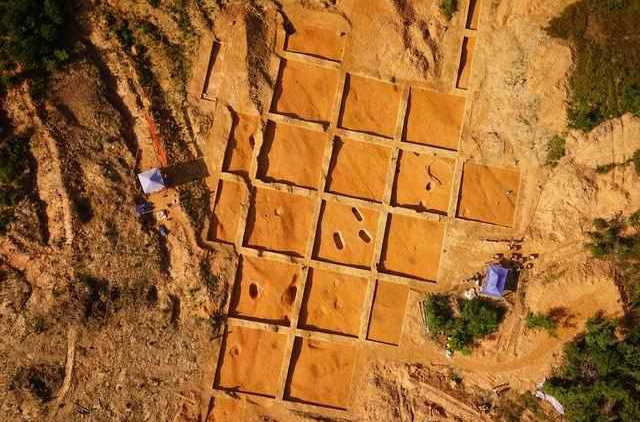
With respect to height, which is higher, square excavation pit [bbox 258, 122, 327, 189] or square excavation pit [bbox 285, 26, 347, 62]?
square excavation pit [bbox 285, 26, 347, 62]

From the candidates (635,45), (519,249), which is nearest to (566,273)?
(519,249)

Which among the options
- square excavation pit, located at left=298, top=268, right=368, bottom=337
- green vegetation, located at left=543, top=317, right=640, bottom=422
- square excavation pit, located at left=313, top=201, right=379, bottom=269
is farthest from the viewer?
square excavation pit, located at left=313, top=201, right=379, bottom=269

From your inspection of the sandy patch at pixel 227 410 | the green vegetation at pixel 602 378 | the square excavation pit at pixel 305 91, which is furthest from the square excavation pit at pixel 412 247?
the sandy patch at pixel 227 410

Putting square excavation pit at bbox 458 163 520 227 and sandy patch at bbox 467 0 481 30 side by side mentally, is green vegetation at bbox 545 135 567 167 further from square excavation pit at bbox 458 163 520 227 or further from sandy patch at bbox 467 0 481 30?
sandy patch at bbox 467 0 481 30

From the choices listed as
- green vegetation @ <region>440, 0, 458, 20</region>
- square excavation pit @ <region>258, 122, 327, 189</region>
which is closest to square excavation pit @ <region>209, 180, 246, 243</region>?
square excavation pit @ <region>258, 122, 327, 189</region>

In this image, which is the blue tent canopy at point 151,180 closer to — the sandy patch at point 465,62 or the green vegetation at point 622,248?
the sandy patch at point 465,62

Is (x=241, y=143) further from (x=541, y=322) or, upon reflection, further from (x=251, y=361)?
(x=541, y=322)
